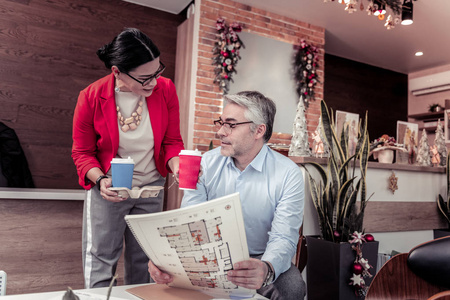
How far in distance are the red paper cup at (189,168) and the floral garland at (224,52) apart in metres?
3.16

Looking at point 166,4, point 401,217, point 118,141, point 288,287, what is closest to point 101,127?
point 118,141

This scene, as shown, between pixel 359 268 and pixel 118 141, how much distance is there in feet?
5.04

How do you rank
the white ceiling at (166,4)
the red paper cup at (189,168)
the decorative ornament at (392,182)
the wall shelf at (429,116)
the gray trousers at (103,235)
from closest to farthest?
the red paper cup at (189,168), the gray trousers at (103,235), the decorative ornament at (392,182), the white ceiling at (166,4), the wall shelf at (429,116)

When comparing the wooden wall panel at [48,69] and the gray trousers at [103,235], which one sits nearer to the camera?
the gray trousers at [103,235]

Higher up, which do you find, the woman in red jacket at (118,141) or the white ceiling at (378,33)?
the white ceiling at (378,33)

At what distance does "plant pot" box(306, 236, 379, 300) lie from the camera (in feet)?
7.00

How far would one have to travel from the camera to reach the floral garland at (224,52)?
4344mm

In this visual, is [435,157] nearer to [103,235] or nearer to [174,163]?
[174,163]

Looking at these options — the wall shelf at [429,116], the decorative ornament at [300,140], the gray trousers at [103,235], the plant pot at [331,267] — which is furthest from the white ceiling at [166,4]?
the wall shelf at [429,116]

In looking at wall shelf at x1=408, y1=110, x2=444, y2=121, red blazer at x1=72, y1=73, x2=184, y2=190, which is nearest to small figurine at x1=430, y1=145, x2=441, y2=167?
red blazer at x1=72, y1=73, x2=184, y2=190

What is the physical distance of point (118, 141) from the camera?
1.53 meters

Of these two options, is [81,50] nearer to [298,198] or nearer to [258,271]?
[298,198]

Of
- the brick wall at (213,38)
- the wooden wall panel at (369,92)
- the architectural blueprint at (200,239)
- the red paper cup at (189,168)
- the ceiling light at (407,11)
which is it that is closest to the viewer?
the architectural blueprint at (200,239)

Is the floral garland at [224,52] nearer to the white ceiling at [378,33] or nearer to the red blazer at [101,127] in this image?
the white ceiling at [378,33]
